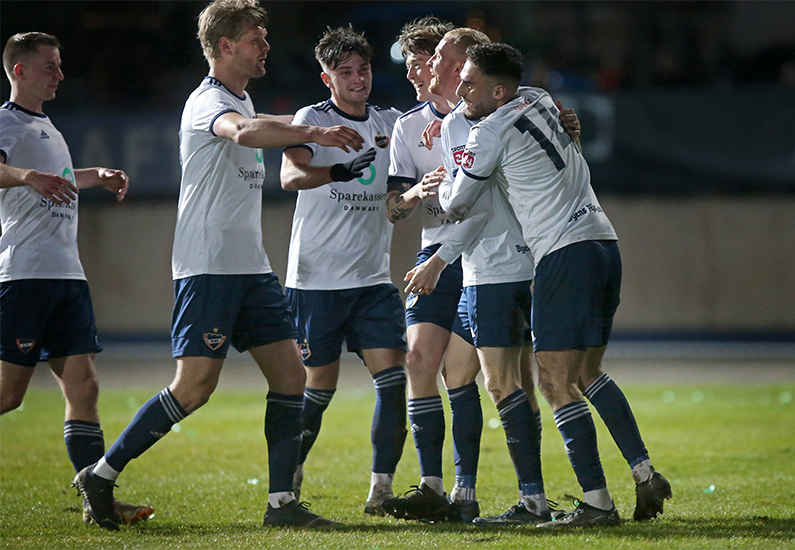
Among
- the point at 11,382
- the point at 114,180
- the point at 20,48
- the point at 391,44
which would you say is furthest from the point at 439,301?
the point at 391,44

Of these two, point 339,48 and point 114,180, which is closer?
point 339,48

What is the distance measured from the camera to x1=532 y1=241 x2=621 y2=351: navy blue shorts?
4582 mm

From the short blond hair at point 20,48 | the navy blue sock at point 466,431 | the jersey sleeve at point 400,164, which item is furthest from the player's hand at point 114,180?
the navy blue sock at point 466,431

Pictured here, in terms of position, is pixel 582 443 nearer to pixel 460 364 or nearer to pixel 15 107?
pixel 460 364

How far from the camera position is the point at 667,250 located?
17453mm

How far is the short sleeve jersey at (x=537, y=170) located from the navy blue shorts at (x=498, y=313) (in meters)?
0.30

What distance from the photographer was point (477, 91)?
188 inches

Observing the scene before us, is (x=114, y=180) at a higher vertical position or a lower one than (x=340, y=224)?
higher

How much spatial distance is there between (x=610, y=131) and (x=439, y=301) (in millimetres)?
11741

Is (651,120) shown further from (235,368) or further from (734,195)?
(235,368)

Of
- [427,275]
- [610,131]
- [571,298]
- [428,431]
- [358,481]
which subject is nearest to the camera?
[571,298]

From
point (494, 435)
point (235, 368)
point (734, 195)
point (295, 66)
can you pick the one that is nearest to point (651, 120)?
point (734, 195)

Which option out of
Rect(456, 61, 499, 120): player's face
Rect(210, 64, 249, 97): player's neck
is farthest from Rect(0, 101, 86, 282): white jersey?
Rect(456, 61, 499, 120): player's face

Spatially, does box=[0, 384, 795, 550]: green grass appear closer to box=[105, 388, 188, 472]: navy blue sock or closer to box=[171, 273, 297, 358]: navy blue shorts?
box=[105, 388, 188, 472]: navy blue sock
